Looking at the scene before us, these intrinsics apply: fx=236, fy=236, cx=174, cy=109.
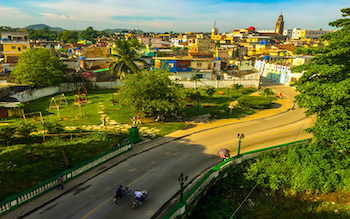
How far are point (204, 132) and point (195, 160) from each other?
23.3ft

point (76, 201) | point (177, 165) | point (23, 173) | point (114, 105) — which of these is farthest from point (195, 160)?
point (114, 105)

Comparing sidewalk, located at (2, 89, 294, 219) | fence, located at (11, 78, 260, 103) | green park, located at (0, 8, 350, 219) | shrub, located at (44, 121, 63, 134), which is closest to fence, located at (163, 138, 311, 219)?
green park, located at (0, 8, 350, 219)

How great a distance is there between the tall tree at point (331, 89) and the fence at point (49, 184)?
16.9m

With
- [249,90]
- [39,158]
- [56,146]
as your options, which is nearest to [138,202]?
[39,158]

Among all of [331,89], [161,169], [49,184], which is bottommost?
[161,169]

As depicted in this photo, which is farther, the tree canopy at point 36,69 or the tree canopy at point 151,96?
the tree canopy at point 36,69

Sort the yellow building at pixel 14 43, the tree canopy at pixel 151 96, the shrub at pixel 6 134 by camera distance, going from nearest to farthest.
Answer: the shrub at pixel 6 134 < the tree canopy at pixel 151 96 < the yellow building at pixel 14 43

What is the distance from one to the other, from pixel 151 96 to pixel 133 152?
8712 millimetres

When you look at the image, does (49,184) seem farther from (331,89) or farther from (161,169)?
(331,89)

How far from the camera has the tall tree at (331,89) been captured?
18266mm

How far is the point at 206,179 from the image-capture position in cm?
1717

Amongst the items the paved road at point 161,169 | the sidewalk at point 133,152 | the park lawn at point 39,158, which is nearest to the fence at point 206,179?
the paved road at point 161,169

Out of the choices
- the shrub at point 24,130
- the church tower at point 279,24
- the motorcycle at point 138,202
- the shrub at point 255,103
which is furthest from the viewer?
the church tower at point 279,24

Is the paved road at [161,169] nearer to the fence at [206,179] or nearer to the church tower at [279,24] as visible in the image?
the fence at [206,179]
